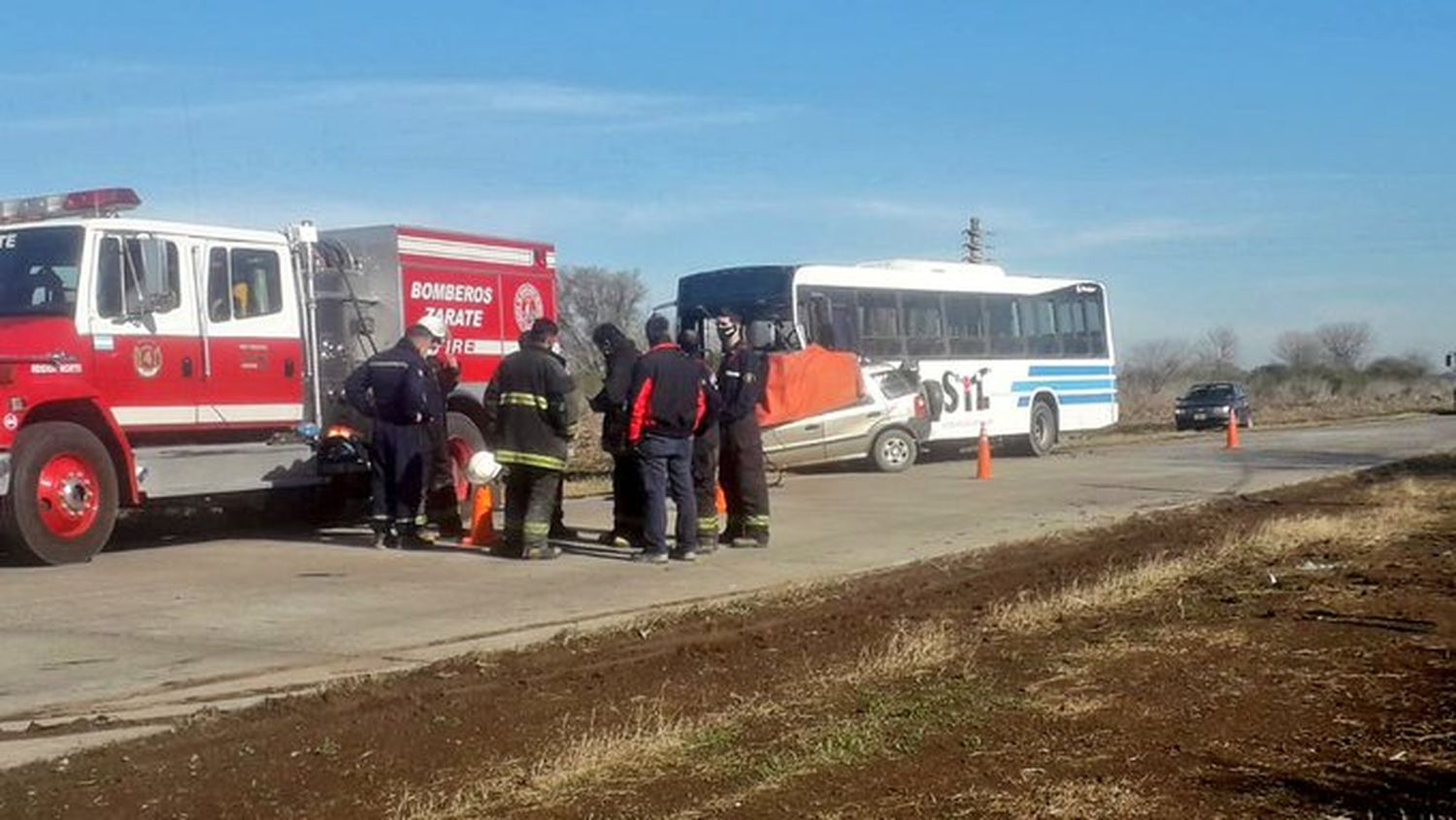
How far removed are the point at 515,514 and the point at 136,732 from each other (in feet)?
20.7

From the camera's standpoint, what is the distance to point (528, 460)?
1336 cm

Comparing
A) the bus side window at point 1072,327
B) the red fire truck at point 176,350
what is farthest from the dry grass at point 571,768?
the bus side window at point 1072,327

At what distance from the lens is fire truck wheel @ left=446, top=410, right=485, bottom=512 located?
16.0 metres

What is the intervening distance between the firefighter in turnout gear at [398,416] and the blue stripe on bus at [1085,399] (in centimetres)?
1736

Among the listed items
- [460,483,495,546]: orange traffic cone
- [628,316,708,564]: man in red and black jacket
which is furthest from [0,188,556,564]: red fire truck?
[628,316,708,564]: man in red and black jacket

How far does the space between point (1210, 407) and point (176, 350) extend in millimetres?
42458

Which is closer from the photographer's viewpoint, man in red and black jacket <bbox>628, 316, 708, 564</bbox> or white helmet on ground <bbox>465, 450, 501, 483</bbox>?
man in red and black jacket <bbox>628, 316, 708, 564</bbox>

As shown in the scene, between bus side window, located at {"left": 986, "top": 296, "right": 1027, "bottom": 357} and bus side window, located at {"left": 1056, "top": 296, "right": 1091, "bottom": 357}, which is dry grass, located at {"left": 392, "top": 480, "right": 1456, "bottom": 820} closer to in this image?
bus side window, located at {"left": 986, "top": 296, "right": 1027, "bottom": 357}

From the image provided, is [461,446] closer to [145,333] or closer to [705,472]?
[705,472]

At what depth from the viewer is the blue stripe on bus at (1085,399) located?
29.9 meters

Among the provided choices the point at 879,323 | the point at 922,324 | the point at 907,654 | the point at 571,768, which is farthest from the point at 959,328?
the point at 571,768

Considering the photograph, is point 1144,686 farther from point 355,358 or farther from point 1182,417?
point 1182,417

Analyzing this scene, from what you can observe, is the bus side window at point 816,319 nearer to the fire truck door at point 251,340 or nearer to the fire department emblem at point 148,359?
the fire truck door at point 251,340

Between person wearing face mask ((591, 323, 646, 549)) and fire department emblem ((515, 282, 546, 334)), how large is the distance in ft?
10.5
